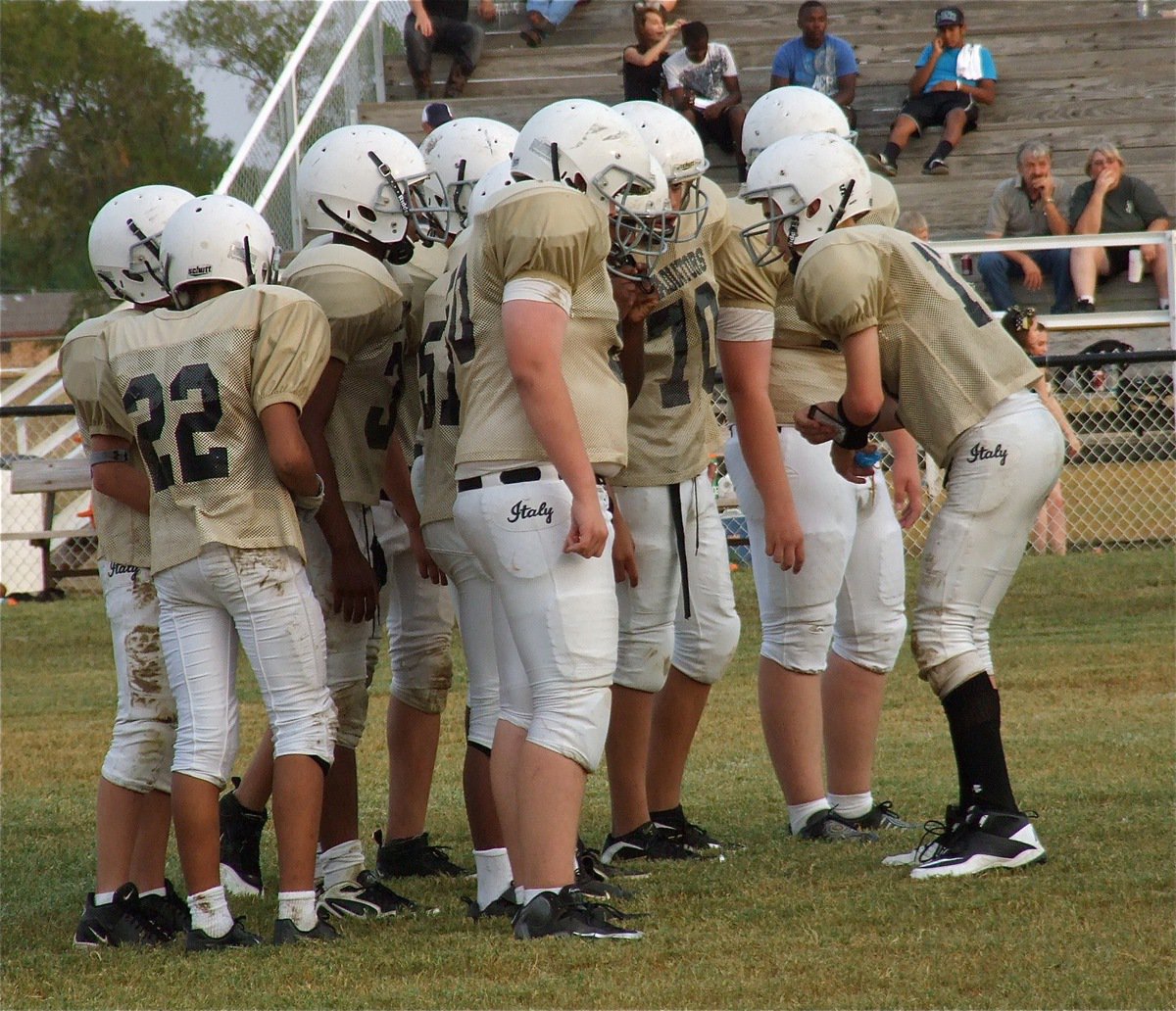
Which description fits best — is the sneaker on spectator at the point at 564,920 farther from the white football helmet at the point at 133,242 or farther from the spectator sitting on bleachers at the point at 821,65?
the spectator sitting on bleachers at the point at 821,65

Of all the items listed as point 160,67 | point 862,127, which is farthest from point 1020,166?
point 160,67

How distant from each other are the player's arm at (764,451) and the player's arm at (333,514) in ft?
4.04

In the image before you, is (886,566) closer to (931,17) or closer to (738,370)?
(738,370)

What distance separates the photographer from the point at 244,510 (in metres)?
4.01

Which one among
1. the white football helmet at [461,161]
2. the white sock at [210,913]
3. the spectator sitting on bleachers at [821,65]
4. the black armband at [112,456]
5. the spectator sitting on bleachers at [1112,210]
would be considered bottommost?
the white sock at [210,913]

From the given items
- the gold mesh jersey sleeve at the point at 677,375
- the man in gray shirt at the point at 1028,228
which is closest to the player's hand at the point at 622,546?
the gold mesh jersey sleeve at the point at 677,375

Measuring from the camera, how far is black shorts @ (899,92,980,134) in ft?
50.3

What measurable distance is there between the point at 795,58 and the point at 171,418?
11926 millimetres

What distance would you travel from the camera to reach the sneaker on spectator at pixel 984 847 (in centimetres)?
424

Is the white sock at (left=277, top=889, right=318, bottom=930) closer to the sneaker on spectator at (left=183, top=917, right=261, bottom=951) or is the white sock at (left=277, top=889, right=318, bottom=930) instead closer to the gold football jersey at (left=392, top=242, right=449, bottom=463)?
the sneaker on spectator at (left=183, top=917, right=261, bottom=951)

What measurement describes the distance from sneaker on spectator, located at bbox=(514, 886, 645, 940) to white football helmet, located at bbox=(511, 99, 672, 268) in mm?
1627

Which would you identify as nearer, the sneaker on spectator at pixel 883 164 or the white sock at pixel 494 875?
the white sock at pixel 494 875

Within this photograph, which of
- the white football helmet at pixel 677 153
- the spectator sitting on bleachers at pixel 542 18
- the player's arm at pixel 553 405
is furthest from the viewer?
the spectator sitting on bleachers at pixel 542 18

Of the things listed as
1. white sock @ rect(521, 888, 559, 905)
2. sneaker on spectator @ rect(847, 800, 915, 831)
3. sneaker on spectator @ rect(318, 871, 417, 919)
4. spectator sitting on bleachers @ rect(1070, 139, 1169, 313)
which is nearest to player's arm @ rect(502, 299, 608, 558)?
white sock @ rect(521, 888, 559, 905)
